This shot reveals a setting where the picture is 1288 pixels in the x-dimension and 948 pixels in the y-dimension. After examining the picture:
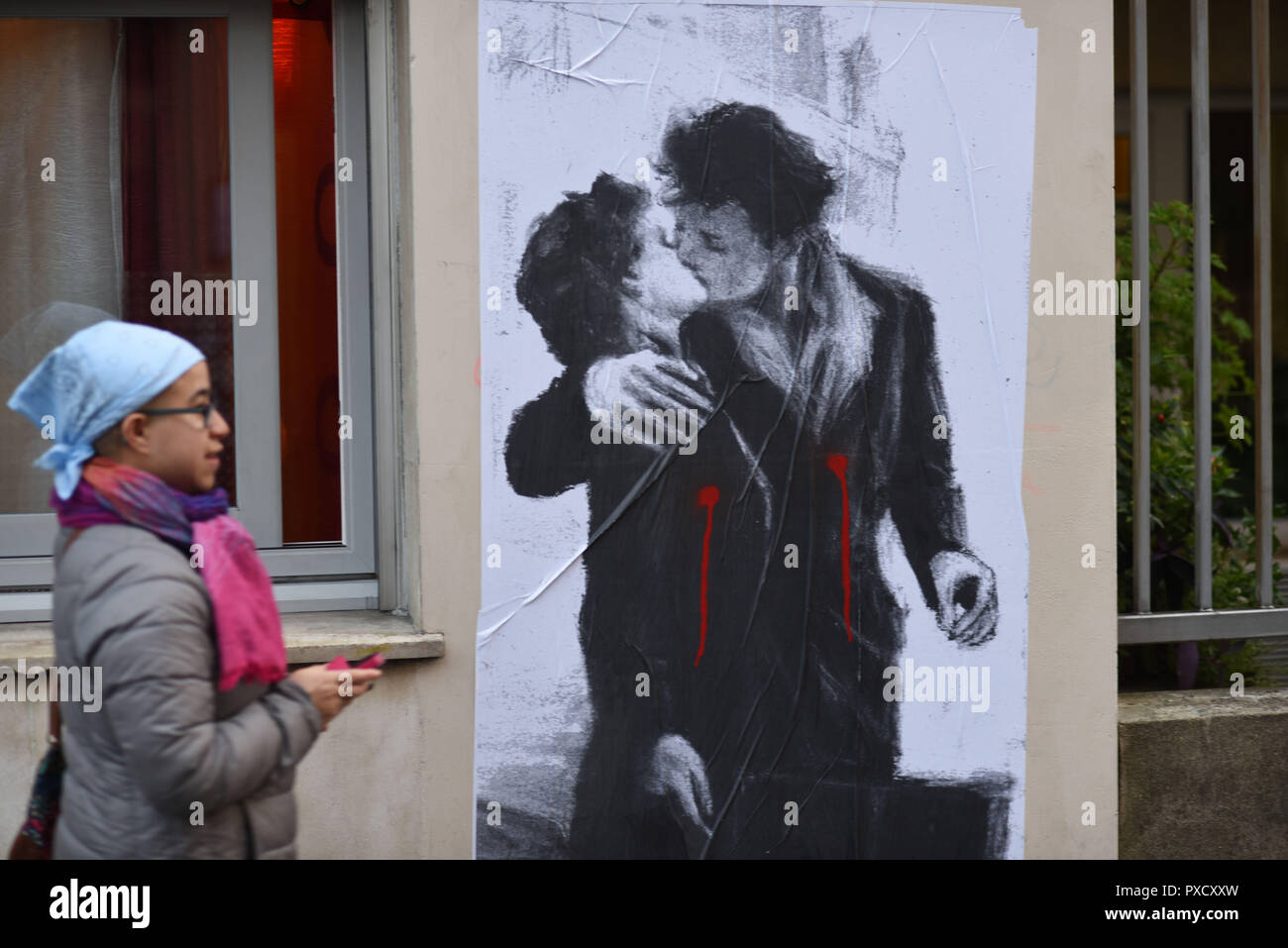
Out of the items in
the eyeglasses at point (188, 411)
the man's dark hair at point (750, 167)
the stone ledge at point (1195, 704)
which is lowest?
the stone ledge at point (1195, 704)

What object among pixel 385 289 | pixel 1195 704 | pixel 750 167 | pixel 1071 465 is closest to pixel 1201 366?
pixel 1071 465

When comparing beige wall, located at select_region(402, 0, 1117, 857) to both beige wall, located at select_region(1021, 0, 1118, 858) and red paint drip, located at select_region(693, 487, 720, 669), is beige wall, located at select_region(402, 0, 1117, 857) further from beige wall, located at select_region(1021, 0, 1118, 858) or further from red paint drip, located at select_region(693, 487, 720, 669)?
red paint drip, located at select_region(693, 487, 720, 669)

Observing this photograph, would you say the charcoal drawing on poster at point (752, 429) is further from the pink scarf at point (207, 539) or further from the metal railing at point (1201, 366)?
the pink scarf at point (207, 539)

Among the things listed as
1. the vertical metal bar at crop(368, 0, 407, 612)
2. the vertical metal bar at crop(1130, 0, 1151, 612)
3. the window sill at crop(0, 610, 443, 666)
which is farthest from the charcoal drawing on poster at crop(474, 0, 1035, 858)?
the vertical metal bar at crop(1130, 0, 1151, 612)

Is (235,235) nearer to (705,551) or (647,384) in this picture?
(647,384)

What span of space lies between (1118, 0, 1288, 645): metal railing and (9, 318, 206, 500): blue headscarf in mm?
3539

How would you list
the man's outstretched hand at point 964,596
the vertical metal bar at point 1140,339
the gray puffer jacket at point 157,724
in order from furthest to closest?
1. the vertical metal bar at point 1140,339
2. the man's outstretched hand at point 964,596
3. the gray puffer jacket at point 157,724

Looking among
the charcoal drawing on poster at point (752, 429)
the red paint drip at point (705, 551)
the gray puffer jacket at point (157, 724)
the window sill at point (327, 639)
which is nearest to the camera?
the gray puffer jacket at point (157, 724)

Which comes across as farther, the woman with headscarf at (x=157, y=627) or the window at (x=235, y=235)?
the window at (x=235, y=235)

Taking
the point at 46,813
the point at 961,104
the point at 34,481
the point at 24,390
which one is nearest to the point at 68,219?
the point at 34,481

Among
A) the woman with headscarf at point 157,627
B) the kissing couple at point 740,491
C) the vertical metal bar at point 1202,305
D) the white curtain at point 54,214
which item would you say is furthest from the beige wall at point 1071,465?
the white curtain at point 54,214

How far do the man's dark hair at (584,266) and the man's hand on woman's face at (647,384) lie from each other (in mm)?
65

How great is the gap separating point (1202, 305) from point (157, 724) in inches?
157

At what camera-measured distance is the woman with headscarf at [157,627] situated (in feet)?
7.43
